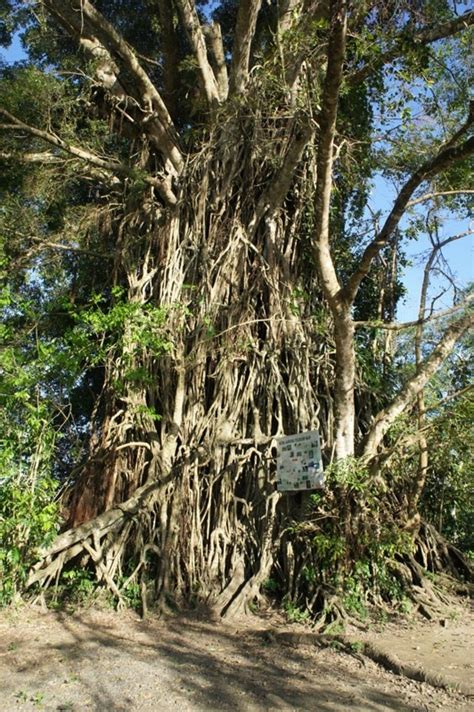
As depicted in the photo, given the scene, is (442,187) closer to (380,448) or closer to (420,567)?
(380,448)

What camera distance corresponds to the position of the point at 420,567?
6562 millimetres

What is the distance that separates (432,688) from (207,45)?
29.0 ft

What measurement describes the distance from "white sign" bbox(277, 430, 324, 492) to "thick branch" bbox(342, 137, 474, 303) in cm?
→ 135

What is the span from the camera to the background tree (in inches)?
234

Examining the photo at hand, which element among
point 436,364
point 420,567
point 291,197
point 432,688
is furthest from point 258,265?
point 432,688

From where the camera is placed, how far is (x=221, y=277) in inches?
296

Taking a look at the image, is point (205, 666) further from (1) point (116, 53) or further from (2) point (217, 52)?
(2) point (217, 52)

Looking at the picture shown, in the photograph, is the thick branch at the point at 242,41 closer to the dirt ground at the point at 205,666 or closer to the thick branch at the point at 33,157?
the thick branch at the point at 33,157

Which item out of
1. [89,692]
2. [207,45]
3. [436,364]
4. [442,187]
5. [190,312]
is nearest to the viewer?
[89,692]

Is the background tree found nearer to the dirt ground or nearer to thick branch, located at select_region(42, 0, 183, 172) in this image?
thick branch, located at select_region(42, 0, 183, 172)

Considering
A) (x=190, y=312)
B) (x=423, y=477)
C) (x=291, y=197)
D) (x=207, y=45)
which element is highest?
(x=207, y=45)

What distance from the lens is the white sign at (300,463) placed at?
5.84 meters

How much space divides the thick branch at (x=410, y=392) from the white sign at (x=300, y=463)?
564 mm

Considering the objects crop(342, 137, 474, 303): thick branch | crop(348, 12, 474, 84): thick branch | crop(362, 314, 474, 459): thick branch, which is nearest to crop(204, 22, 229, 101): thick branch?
crop(348, 12, 474, 84): thick branch
